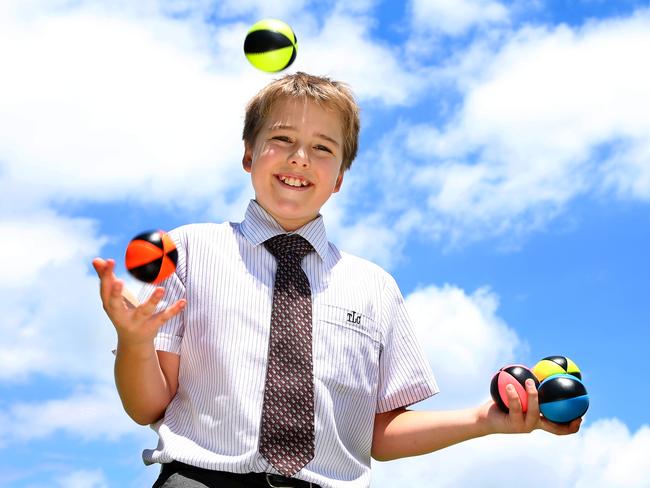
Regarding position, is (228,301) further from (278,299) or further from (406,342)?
(406,342)

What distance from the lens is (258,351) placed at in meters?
4.27

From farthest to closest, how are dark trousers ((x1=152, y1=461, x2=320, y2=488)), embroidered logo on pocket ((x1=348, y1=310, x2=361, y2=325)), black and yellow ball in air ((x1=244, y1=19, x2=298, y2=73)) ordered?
black and yellow ball in air ((x1=244, y1=19, x2=298, y2=73)), embroidered logo on pocket ((x1=348, y1=310, x2=361, y2=325)), dark trousers ((x1=152, y1=461, x2=320, y2=488))

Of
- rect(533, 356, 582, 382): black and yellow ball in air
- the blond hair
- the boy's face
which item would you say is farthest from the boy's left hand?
the blond hair

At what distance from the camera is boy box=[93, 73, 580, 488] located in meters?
4.06

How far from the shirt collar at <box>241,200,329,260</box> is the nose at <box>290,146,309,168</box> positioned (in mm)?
336

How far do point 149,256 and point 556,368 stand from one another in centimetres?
234

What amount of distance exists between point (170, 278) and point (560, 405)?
208 cm

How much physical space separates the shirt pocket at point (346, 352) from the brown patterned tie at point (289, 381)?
0.32ft

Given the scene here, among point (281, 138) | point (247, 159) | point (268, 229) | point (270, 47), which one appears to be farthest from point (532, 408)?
point (270, 47)

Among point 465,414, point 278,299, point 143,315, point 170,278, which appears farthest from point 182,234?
point 465,414

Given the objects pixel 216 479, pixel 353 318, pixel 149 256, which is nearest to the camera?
pixel 216 479

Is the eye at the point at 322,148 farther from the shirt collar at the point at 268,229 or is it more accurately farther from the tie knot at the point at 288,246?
the tie knot at the point at 288,246

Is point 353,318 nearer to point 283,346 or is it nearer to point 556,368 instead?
point 283,346

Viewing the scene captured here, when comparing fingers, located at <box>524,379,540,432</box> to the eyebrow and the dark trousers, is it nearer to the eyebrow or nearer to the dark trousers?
the dark trousers
